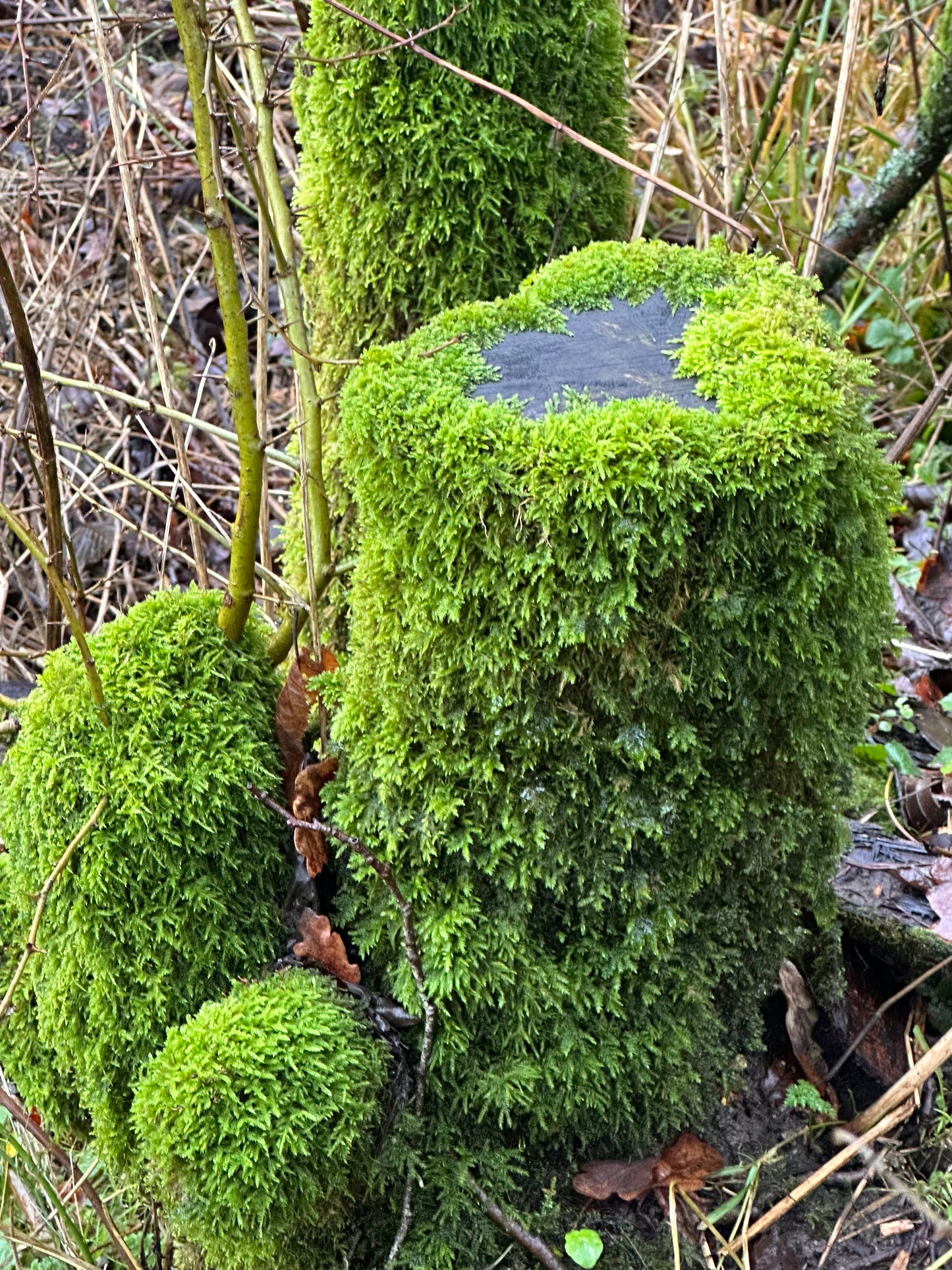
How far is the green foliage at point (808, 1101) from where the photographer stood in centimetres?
213

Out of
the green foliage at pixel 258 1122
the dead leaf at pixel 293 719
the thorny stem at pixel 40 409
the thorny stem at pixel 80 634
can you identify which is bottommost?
the green foliage at pixel 258 1122

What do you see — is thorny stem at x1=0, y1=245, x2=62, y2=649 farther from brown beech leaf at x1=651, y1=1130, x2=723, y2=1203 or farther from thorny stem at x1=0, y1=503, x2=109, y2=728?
brown beech leaf at x1=651, y1=1130, x2=723, y2=1203

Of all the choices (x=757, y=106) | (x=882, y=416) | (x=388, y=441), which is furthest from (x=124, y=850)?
(x=757, y=106)

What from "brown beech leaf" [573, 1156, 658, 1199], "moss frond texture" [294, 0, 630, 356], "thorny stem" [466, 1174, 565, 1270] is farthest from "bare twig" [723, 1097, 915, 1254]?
"moss frond texture" [294, 0, 630, 356]

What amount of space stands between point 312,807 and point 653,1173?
1029 mm

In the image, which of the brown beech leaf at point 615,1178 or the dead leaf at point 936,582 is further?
the dead leaf at point 936,582

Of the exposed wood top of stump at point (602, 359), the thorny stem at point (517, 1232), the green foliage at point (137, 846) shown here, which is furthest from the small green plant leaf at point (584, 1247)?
the exposed wood top of stump at point (602, 359)

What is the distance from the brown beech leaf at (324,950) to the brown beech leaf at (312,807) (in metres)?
0.10

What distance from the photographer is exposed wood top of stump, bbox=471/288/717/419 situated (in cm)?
176

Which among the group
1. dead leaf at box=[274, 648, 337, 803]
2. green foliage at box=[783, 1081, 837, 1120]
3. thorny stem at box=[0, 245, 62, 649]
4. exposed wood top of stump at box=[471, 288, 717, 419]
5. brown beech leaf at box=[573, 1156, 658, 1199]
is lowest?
brown beech leaf at box=[573, 1156, 658, 1199]

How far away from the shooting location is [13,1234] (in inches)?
70.9

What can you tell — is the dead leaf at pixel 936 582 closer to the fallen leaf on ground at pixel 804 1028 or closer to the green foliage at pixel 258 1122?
the fallen leaf on ground at pixel 804 1028

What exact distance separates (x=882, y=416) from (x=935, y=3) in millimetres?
1793

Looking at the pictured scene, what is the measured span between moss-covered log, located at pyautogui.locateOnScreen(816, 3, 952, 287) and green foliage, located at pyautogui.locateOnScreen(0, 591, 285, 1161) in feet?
7.98
